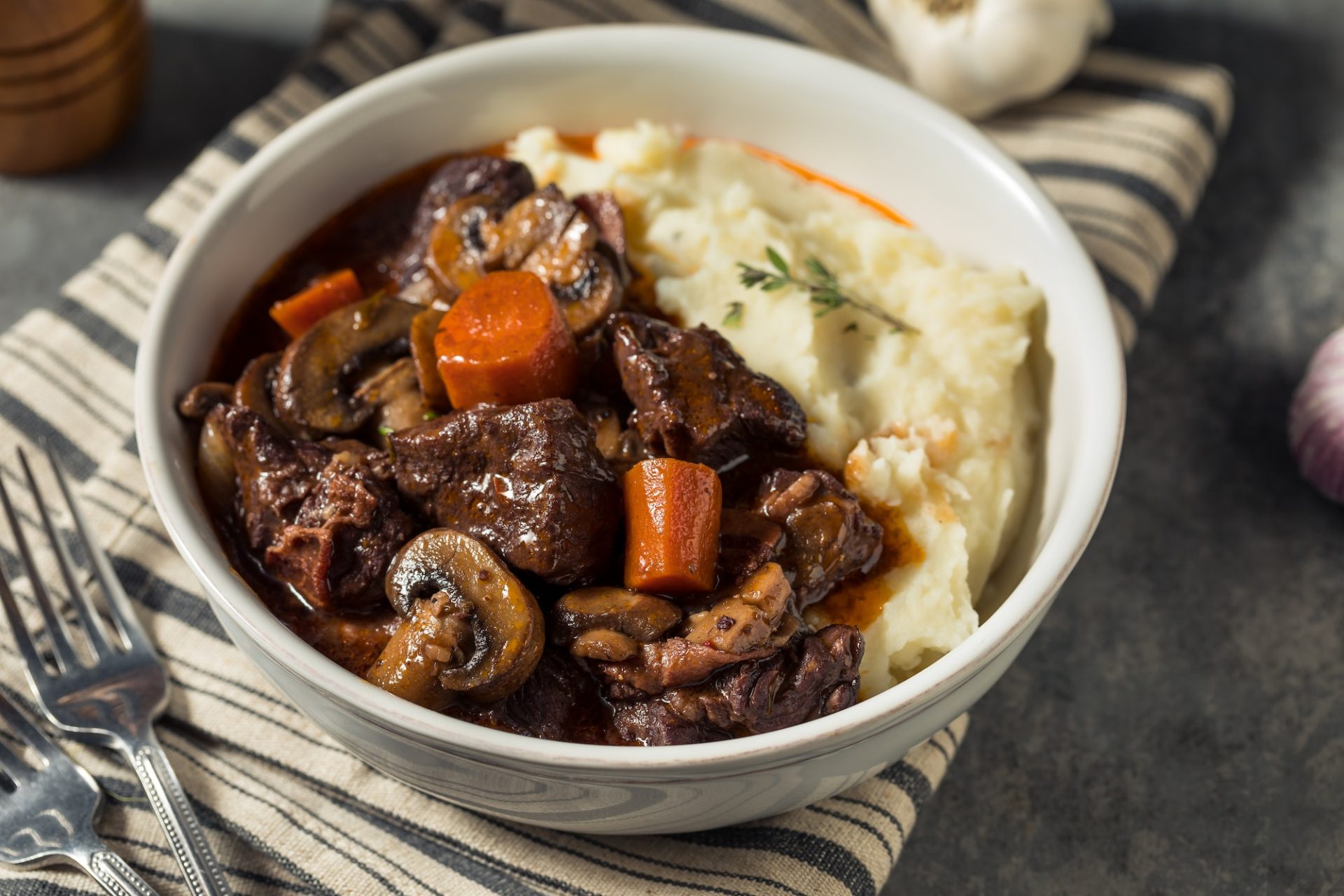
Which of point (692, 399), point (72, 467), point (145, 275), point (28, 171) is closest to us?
point (692, 399)

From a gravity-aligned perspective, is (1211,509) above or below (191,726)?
below

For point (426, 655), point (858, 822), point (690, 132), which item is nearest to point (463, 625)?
point (426, 655)

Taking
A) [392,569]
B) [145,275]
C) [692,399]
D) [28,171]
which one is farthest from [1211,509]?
[28,171]

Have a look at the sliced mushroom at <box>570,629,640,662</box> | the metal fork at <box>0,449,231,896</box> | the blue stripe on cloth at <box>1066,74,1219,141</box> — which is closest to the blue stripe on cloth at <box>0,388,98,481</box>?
the metal fork at <box>0,449,231,896</box>

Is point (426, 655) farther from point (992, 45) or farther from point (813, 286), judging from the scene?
point (992, 45)

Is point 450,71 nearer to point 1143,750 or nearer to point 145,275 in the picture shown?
point 145,275

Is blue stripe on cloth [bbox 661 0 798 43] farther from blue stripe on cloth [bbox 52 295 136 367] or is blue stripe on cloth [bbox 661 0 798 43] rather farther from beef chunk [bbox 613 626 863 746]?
beef chunk [bbox 613 626 863 746]

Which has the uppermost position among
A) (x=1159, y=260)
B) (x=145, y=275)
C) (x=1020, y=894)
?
(x=145, y=275)
